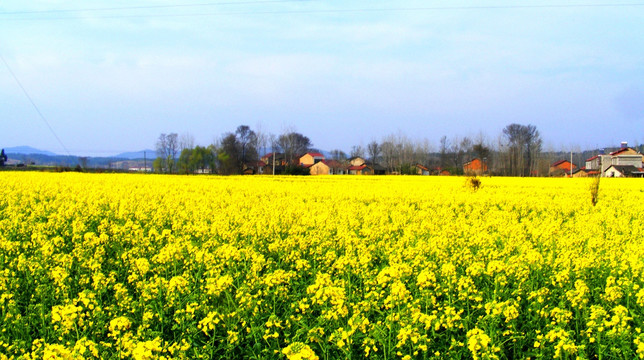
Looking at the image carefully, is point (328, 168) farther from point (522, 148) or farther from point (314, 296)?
point (314, 296)

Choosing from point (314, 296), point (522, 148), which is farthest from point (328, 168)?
point (314, 296)

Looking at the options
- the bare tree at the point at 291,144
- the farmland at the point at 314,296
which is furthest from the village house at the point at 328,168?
the farmland at the point at 314,296

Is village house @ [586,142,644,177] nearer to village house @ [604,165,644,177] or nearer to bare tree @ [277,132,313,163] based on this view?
village house @ [604,165,644,177]

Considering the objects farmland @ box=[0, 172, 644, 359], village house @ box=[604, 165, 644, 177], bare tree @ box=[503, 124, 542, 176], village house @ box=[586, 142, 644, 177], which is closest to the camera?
farmland @ box=[0, 172, 644, 359]

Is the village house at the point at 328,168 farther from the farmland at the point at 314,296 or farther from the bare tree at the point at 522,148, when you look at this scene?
the farmland at the point at 314,296

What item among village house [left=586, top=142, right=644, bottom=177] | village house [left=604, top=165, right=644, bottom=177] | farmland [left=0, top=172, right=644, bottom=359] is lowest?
farmland [left=0, top=172, right=644, bottom=359]

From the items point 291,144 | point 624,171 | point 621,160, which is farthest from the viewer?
point 291,144

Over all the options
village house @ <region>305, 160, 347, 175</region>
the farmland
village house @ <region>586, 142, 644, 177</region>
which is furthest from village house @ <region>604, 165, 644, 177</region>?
the farmland


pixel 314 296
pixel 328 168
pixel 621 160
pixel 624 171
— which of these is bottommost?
pixel 314 296

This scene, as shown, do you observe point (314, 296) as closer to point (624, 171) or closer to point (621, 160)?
point (624, 171)

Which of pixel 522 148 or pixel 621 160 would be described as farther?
pixel 522 148

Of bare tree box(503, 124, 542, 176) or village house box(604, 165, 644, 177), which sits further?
bare tree box(503, 124, 542, 176)

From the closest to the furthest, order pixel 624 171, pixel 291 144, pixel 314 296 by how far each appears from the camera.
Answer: pixel 314 296
pixel 624 171
pixel 291 144

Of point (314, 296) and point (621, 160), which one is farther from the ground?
point (621, 160)
